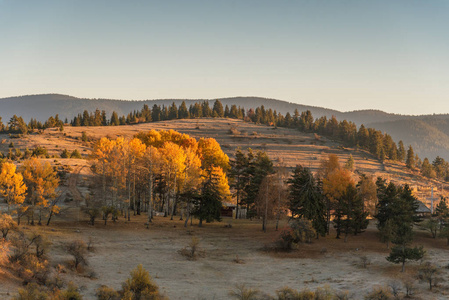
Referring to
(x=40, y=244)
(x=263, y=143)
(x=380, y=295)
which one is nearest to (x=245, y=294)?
(x=380, y=295)

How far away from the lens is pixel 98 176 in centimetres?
6178

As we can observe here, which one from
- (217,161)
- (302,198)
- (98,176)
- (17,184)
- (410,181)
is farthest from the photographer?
(410,181)

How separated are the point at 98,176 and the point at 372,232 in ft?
151

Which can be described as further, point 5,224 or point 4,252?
point 5,224

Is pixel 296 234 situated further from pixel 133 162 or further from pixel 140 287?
pixel 133 162

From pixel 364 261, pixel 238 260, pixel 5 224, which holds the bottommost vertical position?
pixel 238 260

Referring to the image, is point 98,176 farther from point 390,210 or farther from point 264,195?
point 390,210

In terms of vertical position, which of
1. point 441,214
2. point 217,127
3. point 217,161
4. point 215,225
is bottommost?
point 215,225

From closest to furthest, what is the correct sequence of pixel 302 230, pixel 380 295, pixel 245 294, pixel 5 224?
pixel 245 294, pixel 380 295, pixel 5 224, pixel 302 230

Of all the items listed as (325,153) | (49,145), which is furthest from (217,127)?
(49,145)

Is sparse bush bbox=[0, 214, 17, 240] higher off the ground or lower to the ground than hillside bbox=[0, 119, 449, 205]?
lower

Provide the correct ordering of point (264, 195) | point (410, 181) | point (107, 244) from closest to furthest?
point (107, 244) → point (264, 195) → point (410, 181)

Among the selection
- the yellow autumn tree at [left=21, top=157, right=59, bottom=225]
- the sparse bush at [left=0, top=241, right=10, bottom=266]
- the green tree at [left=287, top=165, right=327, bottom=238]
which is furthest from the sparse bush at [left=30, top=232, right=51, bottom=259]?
the green tree at [left=287, top=165, right=327, bottom=238]

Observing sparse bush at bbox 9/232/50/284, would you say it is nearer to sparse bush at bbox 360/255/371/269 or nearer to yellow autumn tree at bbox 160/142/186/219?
yellow autumn tree at bbox 160/142/186/219
